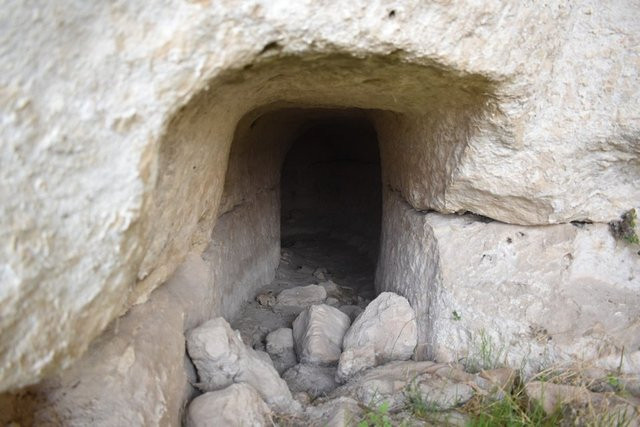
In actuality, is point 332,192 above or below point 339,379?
above

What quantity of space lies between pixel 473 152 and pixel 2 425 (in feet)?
4.86

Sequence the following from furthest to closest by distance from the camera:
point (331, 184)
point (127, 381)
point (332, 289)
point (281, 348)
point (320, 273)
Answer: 1. point (331, 184)
2. point (320, 273)
3. point (332, 289)
4. point (281, 348)
5. point (127, 381)

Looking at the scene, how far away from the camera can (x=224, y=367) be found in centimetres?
161

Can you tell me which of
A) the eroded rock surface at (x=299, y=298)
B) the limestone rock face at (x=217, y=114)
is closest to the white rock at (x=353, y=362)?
the limestone rock face at (x=217, y=114)

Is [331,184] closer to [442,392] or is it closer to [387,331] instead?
[387,331]

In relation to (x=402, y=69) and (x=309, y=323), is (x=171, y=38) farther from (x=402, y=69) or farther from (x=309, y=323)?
(x=309, y=323)

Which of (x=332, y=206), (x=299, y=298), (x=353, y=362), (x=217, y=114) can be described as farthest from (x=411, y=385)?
(x=332, y=206)

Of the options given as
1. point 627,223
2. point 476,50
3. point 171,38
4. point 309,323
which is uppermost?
point 476,50

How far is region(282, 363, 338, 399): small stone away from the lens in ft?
5.95

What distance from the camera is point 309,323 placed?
2.07 m

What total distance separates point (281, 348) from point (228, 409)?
743 mm

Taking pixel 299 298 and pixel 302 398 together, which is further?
pixel 299 298

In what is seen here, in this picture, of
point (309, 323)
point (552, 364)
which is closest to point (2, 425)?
point (309, 323)

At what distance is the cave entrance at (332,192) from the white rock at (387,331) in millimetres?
2466
